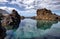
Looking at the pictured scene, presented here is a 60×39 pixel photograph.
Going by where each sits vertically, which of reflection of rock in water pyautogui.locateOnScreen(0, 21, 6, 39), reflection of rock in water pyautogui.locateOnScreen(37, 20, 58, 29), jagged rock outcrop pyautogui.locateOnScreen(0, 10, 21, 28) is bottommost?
reflection of rock in water pyautogui.locateOnScreen(0, 21, 6, 39)

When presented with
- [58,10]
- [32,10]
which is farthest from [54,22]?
[32,10]

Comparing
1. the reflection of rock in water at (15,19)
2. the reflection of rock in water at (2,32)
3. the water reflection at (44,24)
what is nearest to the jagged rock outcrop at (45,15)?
the water reflection at (44,24)

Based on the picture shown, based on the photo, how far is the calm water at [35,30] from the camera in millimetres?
7598

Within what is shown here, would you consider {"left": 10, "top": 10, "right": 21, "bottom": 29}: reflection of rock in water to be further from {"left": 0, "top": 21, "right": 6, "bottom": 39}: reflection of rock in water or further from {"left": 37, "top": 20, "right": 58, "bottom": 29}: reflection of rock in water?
{"left": 37, "top": 20, "right": 58, "bottom": 29}: reflection of rock in water

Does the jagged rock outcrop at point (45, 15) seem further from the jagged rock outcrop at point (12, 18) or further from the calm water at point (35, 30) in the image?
the jagged rock outcrop at point (12, 18)

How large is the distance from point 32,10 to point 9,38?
4.75ft

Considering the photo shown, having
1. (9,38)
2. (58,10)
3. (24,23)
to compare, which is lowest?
(9,38)

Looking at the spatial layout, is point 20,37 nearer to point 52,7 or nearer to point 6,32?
point 6,32

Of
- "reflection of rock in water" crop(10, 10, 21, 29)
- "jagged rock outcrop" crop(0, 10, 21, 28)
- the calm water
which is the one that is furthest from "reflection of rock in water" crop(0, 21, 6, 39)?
"reflection of rock in water" crop(10, 10, 21, 29)

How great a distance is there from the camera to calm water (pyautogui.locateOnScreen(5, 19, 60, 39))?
760 centimetres

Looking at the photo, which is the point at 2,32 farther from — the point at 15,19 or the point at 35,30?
the point at 35,30

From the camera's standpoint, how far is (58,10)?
7.78 meters

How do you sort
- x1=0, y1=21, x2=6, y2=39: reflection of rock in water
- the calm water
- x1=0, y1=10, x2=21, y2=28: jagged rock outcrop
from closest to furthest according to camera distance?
x1=0, y1=21, x2=6, y2=39: reflection of rock in water
the calm water
x1=0, y1=10, x2=21, y2=28: jagged rock outcrop

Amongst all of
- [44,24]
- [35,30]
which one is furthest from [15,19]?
[44,24]
